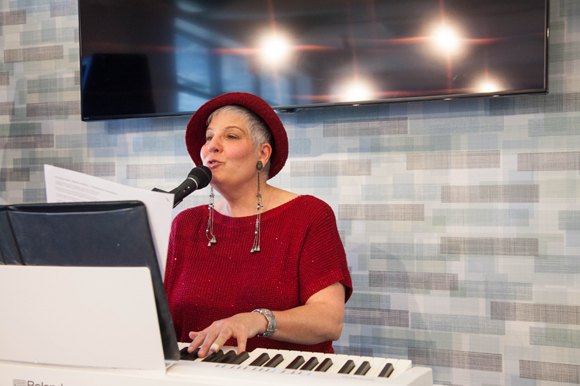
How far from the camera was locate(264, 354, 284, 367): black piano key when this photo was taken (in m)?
1.00

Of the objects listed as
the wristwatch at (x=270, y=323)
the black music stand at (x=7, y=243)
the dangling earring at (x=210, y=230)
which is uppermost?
the black music stand at (x=7, y=243)

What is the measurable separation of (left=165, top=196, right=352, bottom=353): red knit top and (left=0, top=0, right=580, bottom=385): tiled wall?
67cm

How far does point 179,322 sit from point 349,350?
98 centimetres

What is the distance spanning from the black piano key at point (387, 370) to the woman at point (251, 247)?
1.61 ft

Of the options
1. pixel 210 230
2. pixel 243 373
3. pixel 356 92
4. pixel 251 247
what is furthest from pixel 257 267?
pixel 356 92

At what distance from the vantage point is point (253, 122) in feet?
5.78

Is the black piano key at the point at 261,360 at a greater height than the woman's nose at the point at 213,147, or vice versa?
the woman's nose at the point at 213,147

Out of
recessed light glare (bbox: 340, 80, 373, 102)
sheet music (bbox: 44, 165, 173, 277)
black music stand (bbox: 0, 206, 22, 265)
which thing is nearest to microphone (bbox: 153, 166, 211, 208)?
sheet music (bbox: 44, 165, 173, 277)

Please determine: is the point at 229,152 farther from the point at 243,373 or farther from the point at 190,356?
the point at 243,373

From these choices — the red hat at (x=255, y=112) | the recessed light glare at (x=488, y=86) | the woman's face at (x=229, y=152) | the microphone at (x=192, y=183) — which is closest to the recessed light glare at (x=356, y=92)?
the recessed light glare at (x=488, y=86)

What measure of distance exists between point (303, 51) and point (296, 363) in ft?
5.29

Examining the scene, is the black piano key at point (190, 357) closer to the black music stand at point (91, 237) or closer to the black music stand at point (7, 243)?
the black music stand at point (91, 237)

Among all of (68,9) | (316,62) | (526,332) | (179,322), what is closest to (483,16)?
(316,62)

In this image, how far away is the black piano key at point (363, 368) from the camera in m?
0.95
